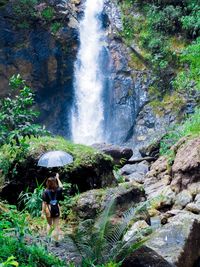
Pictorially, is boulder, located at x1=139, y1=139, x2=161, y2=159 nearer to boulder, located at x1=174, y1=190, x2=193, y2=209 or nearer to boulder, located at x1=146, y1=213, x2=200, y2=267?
boulder, located at x1=174, y1=190, x2=193, y2=209

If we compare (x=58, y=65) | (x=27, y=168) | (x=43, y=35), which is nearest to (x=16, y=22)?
(x=43, y=35)

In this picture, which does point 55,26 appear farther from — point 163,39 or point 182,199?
point 182,199

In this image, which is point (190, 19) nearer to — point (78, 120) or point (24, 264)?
point (78, 120)

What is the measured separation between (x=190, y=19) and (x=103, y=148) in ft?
21.5

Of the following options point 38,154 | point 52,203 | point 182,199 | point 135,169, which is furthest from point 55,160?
point 135,169

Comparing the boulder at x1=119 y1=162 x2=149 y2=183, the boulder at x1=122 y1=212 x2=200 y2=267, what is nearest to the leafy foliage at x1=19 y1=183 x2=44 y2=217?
the boulder at x1=122 y1=212 x2=200 y2=267

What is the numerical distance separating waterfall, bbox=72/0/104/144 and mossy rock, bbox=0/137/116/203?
511 inches

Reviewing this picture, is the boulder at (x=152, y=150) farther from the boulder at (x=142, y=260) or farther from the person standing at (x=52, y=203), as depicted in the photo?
the boulder at (x=142, y=260)

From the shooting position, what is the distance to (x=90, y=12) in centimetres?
2288

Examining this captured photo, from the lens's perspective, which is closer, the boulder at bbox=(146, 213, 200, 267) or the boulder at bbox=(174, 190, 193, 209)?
the boulder at bbox=(146, 213, 200, 267)

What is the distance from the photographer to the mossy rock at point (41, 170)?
7.45 m

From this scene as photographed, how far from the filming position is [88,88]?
71.3 feet

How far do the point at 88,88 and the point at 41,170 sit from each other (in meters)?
14.5

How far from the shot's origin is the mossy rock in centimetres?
745
